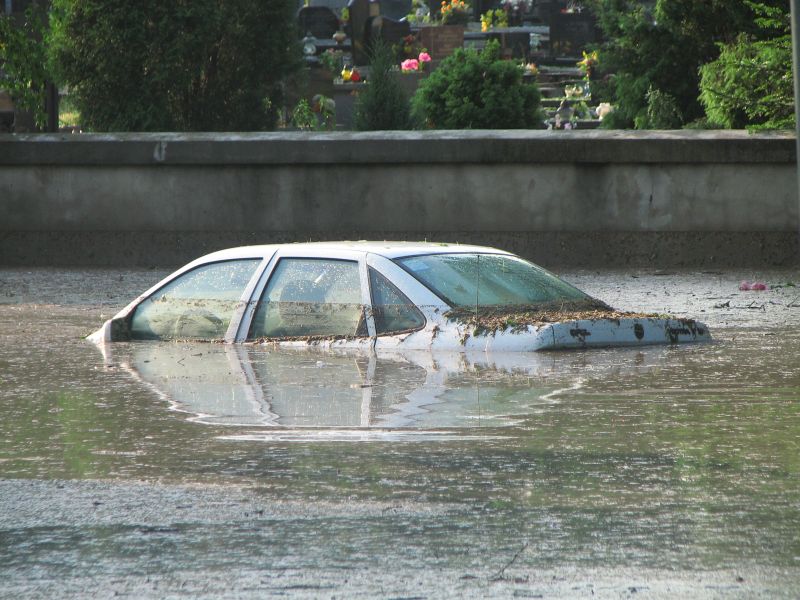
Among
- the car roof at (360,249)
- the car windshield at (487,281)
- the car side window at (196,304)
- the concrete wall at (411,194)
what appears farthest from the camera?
the concrete wall at (411,194)

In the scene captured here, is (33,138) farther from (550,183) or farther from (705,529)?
(705,529)

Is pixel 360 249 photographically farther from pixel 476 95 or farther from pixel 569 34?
pixel 569 34

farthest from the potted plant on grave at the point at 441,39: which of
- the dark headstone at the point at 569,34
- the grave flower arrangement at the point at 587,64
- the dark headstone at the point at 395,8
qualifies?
the dark headstone at the point at 395,8

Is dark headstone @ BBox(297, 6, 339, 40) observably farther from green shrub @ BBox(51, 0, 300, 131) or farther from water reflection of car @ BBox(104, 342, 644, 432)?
water reflection of car @ BBox(104, 342, 644, 432)

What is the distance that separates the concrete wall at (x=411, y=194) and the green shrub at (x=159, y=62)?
4629 mm

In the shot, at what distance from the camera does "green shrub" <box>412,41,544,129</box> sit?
78.5ft

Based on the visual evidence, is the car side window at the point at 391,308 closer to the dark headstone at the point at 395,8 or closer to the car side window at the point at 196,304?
the car side window at the point at 196,304

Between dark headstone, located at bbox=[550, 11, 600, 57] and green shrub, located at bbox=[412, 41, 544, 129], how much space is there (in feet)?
67.8

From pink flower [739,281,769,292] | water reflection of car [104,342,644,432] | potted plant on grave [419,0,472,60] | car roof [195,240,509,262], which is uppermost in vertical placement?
potted plant on grave [419,0,472,60]

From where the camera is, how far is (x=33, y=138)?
17875mm

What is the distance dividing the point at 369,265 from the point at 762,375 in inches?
93.0

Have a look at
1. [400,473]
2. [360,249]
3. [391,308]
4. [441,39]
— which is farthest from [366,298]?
[441,39]

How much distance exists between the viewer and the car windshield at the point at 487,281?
949cm

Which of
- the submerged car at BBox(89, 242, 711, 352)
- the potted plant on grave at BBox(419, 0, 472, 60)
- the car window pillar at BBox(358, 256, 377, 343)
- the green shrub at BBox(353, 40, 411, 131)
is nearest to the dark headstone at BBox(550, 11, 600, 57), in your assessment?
the potted plant on grave at BBox(419, 0, 472, 60)
